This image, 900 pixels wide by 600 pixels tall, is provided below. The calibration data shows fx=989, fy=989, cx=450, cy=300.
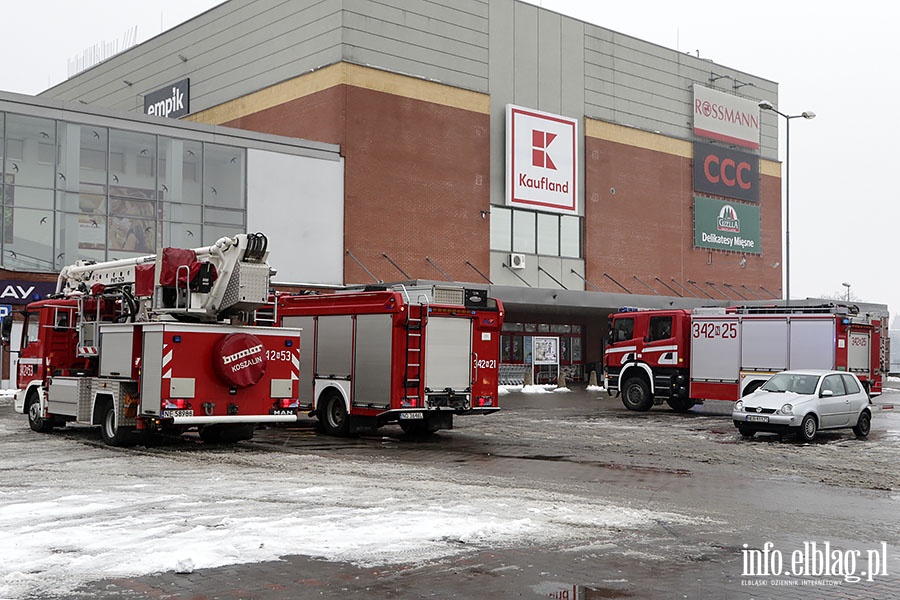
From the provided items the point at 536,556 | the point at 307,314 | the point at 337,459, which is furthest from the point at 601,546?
the point at 307,314

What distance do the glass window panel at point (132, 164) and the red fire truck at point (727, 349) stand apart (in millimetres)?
18174

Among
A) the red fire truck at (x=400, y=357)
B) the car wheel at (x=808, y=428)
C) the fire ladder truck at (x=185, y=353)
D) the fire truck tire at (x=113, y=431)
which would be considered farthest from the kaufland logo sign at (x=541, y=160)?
the fire truck tire at (x=113, y=431)

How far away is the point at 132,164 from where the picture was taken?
36594 millimetres

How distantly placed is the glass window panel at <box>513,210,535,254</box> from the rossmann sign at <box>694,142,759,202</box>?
12904 mm

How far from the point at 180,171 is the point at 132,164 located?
1867mm

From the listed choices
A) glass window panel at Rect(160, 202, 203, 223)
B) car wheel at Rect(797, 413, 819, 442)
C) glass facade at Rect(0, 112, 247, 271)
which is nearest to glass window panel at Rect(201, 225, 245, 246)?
glass facade at Rect(0, 112, 247, 271)

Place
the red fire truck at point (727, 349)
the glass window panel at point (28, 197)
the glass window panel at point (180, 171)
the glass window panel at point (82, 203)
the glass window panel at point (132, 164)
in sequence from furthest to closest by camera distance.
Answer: the glass window panel at point (180, 171), the glass window panel at point (132, 164), the glass window panel at point (82, 203), the glass window panel at point (28, 197), the red fire truck at point (727, 349)

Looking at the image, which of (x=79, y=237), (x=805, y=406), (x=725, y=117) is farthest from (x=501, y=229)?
(x=805, y=406)

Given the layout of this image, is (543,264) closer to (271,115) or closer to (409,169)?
(409,169)

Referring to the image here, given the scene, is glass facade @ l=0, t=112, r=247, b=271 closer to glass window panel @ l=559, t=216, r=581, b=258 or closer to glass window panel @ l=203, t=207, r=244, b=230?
glass window panel @ l=203, t=207, r=244, b=230

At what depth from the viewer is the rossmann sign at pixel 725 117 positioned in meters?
55.6

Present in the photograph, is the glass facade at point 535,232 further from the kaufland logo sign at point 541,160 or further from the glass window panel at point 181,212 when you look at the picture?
the glass window panel at point 181,212

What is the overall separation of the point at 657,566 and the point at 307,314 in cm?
1436

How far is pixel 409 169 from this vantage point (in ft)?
140
